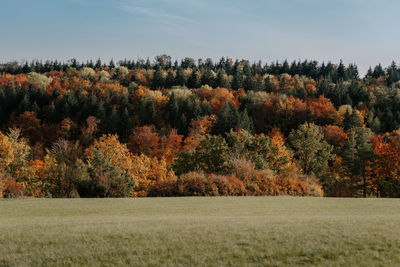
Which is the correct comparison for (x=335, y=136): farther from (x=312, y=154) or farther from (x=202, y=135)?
(x=202, y=135)

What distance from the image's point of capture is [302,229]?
43.6 feet

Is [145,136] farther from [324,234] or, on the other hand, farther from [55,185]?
[324,234]

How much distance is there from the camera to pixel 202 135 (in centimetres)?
9569

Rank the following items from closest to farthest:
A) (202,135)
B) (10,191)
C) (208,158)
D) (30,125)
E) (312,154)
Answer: (10,191) → (208,158) → (312,154) → (202,135) → (30,125)

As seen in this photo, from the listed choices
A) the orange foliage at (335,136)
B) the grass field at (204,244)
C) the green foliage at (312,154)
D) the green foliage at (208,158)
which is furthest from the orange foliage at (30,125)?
the grass field at (204,244)

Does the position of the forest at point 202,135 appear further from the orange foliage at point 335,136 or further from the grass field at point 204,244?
the grass field at point 204,244

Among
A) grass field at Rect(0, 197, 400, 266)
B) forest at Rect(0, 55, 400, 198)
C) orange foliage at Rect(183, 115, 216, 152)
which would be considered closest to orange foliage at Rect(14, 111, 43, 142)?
forest at Rect(0, 55, 400, 198)

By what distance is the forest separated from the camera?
41.8 metres

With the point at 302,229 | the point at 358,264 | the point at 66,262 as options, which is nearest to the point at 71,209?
the point at 66,262

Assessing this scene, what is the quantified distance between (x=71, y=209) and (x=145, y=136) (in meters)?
70.0

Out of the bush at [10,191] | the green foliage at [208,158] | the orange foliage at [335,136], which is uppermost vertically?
the orange foliage at [335,136]

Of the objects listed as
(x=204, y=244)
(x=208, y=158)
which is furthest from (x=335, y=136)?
(x=204, y=244)

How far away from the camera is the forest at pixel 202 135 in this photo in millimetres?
41781

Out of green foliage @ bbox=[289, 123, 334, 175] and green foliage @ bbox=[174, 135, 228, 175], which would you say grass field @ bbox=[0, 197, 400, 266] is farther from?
green foliage @ bbox=[289, 123, 334, 175]
